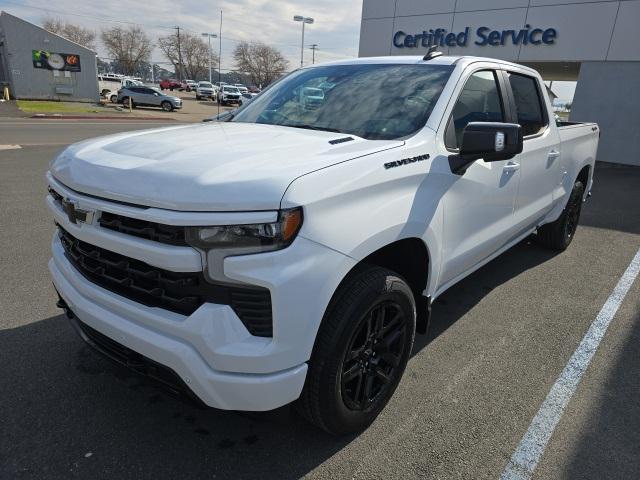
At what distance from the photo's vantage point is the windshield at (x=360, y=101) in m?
2.70

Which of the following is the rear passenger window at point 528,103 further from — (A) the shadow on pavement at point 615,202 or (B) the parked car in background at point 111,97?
(B) the parked car in background at point 111,97

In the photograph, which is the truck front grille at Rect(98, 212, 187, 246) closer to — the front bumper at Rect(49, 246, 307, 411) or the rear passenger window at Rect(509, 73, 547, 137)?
the front bumper at Rect(49, 246, 307, 411)

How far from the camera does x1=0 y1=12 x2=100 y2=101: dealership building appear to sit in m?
29.8

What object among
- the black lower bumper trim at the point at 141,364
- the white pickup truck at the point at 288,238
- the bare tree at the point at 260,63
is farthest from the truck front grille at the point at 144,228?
the bare tree at the point at 260,63

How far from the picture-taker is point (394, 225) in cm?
222

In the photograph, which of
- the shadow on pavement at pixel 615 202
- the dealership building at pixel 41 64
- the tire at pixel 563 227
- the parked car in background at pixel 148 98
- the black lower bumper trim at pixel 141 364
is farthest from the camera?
the parked car in background at pixel 148 98

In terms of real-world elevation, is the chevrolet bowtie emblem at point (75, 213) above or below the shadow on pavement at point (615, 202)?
above

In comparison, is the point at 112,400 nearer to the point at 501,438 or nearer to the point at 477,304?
the point at 501,438

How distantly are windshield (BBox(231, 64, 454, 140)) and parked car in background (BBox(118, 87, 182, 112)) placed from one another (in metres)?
32.7

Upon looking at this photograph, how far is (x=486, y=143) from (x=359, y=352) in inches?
49.9

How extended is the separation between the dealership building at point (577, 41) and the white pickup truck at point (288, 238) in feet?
47.8

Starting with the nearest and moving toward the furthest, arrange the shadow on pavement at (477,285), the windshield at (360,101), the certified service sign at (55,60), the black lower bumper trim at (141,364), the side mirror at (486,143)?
1. the black lower bumper trim at (141,364)
2. the side mirror at (486,143)
3. the windshield at (360,101)
4. the shadow on pavement at (477,285)
5. the certified service sign at (55,60)

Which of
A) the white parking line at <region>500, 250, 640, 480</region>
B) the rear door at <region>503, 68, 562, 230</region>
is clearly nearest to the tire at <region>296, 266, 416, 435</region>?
the white parking line at <region>500, 250, 640, 480</region>

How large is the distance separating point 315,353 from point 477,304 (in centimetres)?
242
